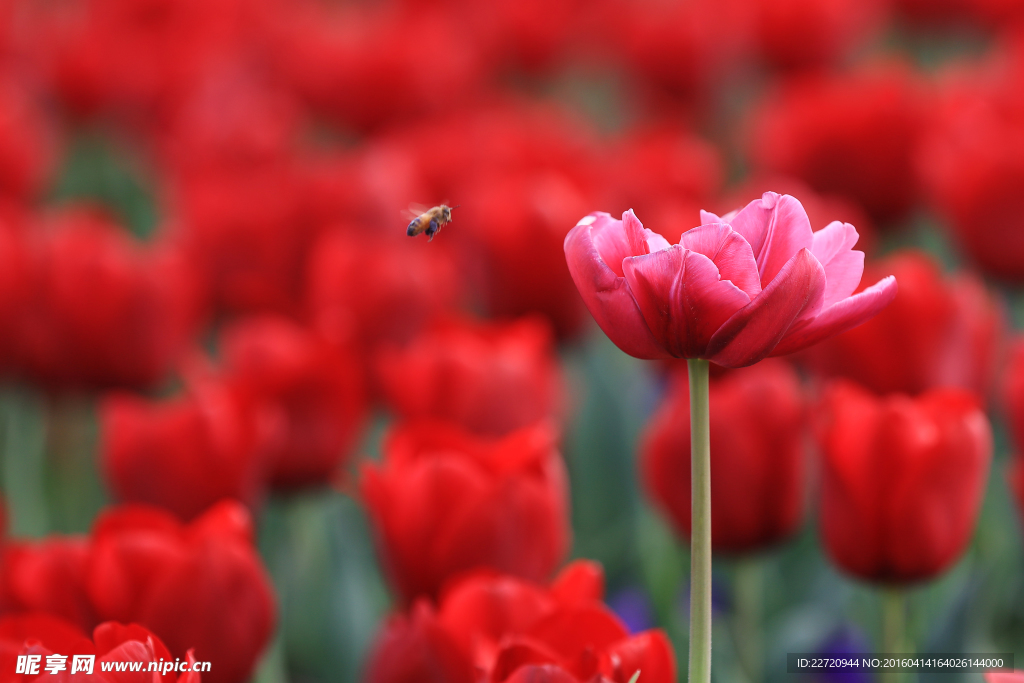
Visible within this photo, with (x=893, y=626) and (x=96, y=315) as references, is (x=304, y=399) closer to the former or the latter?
(x=96, y=315)

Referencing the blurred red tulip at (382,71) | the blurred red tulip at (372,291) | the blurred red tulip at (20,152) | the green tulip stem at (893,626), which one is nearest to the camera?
the green tulip stem at (893,626)

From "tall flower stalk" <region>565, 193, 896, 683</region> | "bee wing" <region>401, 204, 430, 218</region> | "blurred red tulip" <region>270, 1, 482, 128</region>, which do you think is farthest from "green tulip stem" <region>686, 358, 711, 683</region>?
"blurred red tulip" <region>270, 1, 482, 128</region>

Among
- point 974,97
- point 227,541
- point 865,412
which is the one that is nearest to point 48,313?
point 227,541

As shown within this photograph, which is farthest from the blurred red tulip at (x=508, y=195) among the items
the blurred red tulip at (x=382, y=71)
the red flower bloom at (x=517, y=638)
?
the red flower bloom at (x=517, y=638)

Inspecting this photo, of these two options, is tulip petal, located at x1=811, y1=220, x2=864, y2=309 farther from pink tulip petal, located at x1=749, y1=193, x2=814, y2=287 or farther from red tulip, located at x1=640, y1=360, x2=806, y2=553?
red tulip, located at x1=640, y1=360, x2=806, y2=553

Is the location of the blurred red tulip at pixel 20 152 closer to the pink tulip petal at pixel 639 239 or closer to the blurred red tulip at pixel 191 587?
the blurred red tulip at pixel 191 587
